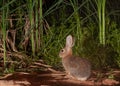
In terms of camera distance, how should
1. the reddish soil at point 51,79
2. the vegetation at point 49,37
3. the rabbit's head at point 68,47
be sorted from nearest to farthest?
the reddish soil at point 51,79
the rabbit's head at point 68,47
the vegetation at point 49,37

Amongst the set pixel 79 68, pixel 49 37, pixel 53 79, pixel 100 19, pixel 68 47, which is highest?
pixel 100 19

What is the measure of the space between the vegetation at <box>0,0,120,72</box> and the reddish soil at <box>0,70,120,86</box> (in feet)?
1.21

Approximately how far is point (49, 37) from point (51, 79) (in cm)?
112

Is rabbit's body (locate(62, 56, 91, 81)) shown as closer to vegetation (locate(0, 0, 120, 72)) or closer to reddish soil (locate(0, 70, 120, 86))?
reddish soil (locate(0, 70, 120, 86))

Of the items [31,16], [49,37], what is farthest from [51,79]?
[49,37]

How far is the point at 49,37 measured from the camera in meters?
5.25

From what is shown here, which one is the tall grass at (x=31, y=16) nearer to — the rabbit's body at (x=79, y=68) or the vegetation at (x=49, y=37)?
the vegetation at (x=49, y=37)

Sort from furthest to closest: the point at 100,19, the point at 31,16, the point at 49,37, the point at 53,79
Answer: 1. the point at 49,37
2. the point at 31,16
3. the point at 100,19
4. the point at 53,79

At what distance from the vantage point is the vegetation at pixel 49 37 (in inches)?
190

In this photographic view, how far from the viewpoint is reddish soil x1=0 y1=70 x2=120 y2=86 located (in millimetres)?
3906

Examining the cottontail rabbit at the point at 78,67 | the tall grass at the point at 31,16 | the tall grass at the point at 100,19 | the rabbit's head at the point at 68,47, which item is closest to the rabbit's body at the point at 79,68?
the cottontail rabbit at the point at 78,67

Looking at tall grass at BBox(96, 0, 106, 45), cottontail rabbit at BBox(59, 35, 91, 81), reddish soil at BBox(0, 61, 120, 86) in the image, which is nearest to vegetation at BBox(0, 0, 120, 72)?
tall grass at BBox(96, 0, 106, 45)

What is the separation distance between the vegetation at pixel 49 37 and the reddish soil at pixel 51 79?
1.21 feet

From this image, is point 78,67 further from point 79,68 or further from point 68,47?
point 68,47
